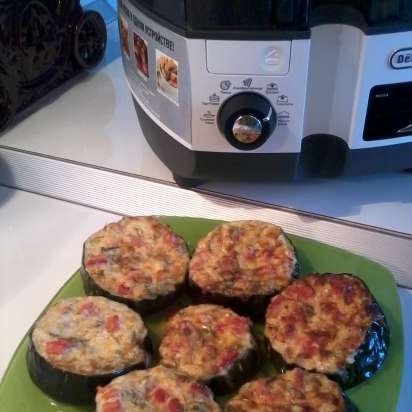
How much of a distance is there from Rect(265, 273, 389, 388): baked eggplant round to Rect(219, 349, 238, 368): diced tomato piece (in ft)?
0.14

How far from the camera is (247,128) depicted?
0.71m

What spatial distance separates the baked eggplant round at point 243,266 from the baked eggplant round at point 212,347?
1.0 inches

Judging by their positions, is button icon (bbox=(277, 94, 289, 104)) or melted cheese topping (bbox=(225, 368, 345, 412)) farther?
button icon (bbox=(277, 94, 289, 104))

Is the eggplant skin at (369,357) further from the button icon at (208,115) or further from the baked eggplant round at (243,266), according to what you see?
the button icon at (208,115)

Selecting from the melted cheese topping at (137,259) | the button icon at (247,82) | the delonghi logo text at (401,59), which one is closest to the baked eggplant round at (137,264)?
the melted cheese topping at (137,259)

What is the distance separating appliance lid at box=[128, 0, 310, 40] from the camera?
2.11ft

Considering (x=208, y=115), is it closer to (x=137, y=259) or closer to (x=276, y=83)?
(x=276, y=83)

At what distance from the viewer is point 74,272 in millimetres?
791

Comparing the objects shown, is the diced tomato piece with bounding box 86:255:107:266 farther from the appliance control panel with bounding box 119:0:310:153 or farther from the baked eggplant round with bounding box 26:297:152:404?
the appliance control panel with bounding box 119:0:310:153

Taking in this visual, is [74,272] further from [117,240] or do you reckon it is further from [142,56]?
[142,56]

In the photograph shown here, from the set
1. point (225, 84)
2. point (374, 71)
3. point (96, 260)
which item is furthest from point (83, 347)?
point (374, 71)

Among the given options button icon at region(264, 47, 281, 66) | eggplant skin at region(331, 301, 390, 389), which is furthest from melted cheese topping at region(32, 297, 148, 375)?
button icon at region(264, 47, 281, 66)

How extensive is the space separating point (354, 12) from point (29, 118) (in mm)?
590

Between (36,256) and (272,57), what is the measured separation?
1.37 ft
